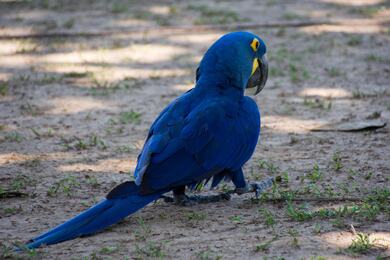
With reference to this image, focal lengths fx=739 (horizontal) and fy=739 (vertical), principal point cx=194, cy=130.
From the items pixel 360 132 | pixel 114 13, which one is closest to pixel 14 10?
pixel 114 13

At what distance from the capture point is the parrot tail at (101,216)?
341cm

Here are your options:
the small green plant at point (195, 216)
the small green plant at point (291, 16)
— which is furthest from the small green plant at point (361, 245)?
the small green plant at point (291, 16)

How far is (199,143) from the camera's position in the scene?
148 inches

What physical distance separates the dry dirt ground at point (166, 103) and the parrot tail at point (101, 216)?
4 centimetres

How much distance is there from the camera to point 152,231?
3598mm

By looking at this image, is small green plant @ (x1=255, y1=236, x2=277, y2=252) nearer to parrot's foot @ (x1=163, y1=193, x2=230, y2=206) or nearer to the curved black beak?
parrot's foot @ (x1=163, y1=193, x2=230, y2=206)

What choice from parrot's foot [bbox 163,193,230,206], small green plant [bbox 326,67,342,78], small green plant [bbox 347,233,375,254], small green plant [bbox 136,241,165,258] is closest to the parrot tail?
small green plant [bbox 136,241,165,258]

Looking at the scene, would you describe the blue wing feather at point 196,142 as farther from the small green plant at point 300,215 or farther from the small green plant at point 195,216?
the small green plant at point 300,215

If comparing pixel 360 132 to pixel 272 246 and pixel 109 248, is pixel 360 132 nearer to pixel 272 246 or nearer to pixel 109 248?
pixel 272 246

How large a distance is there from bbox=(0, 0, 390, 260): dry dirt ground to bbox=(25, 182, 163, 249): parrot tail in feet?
0.15

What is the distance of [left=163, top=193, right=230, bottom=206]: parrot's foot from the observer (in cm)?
401

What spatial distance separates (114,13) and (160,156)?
5614 mm

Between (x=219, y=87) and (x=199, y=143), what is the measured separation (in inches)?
16.1

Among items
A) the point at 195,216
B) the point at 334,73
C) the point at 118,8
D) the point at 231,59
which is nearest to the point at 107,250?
the point at 195,216
